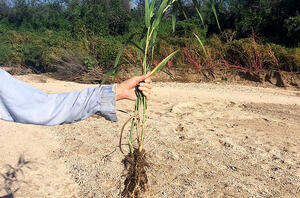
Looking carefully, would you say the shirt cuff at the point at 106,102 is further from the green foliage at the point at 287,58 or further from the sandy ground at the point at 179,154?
the green foliage at the point at 287,58

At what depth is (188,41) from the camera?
29.9 feet

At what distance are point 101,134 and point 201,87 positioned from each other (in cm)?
397

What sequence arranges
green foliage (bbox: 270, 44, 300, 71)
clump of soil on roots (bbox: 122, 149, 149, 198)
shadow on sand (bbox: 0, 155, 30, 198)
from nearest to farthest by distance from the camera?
clump of soil on roots (bbox: 122, 149, 149, 198) < shadow on sand (bbox: 0, 155, 30, 198) < green foliage (bbox: 270, 44, 300, 71)

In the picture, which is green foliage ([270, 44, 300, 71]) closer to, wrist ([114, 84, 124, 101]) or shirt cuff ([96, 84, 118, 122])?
wrist ([114, 84, 124, 101])

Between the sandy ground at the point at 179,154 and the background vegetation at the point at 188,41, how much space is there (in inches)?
61.6

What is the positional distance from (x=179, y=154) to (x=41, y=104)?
2.34 meters

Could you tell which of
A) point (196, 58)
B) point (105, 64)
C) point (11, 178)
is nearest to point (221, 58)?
point (196, 58)

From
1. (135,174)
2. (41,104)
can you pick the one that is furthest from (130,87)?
(135,174)

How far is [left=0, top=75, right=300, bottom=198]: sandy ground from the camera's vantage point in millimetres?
2664

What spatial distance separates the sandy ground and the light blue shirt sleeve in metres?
1.03

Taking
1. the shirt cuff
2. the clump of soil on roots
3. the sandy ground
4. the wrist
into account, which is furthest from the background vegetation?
the shirt cuff

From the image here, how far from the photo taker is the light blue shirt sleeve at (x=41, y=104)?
1.11 meters

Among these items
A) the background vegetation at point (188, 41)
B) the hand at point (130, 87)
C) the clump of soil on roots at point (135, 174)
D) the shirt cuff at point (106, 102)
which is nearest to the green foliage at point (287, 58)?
the background vegetation at point (188, 41)

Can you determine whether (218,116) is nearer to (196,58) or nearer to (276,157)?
(276,157)
